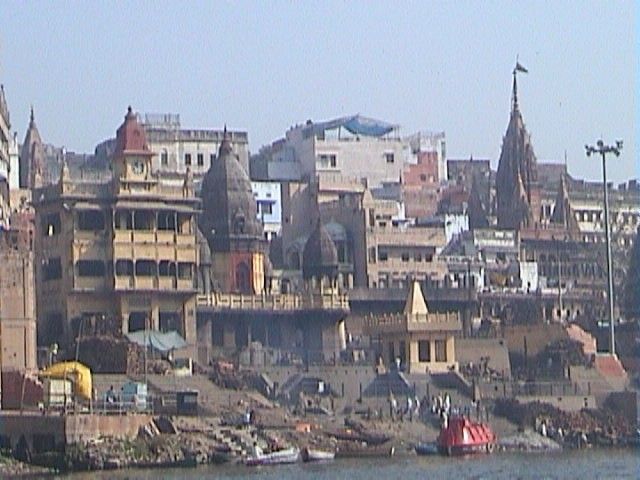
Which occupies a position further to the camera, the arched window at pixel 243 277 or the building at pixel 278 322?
the arched window at pixel 243 277

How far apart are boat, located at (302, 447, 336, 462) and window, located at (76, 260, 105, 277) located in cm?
1456

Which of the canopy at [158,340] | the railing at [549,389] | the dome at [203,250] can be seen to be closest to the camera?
the canopy at [158,340]

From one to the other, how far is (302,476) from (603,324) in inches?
1358

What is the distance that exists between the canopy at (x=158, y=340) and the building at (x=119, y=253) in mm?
573

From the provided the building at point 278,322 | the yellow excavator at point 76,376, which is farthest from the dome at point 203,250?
the yellow excavator at point 76,376

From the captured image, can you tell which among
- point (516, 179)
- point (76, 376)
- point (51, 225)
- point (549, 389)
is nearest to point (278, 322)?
point (51, 225)

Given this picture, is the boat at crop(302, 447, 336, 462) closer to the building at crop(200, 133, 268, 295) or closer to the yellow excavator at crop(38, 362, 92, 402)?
the yellow excavator at crop(38, 362, 92, 402)

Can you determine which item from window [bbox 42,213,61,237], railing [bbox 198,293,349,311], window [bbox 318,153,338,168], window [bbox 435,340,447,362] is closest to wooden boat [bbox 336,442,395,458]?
window [bbox 435,340,447,362]

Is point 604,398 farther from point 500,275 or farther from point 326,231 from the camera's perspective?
point 500,275

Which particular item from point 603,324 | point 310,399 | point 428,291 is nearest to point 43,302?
point 310,399

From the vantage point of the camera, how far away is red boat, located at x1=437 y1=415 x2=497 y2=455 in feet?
186

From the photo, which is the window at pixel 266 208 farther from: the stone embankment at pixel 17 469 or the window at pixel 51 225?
the stone embankment at pixel 17 469

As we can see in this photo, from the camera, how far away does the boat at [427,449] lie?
56906mm

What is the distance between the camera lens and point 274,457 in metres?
52.8
